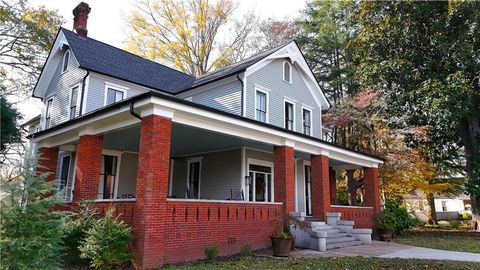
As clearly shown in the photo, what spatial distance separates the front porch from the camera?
820cm

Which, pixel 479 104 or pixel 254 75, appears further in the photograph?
pixel 479 104

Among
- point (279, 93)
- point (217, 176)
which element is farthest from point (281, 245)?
point (279, 93)

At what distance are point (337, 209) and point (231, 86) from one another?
6.90m

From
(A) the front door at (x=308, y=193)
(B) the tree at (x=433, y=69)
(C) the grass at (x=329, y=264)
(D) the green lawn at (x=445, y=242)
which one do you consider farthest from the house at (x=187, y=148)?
(B) the tree at (x=433, y=69)

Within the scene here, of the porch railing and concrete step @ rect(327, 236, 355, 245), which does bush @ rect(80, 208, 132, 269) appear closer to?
concrete step @ rect(327, 236, 355, 245)

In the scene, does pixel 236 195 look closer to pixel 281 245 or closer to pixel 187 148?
pixel 187 148

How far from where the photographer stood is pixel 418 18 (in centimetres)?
2180

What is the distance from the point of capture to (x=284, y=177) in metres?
12.1

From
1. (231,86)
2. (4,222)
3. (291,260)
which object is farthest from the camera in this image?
(231,86)

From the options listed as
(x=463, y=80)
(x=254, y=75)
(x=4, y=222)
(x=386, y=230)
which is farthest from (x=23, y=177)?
(x=463, y=80)

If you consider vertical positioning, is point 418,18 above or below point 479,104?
above

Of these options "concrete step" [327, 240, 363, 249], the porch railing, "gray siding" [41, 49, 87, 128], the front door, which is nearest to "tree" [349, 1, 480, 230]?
the front door

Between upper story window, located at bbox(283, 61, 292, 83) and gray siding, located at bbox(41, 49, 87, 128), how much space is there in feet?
30.2

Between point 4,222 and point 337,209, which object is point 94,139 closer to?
point 4,222
